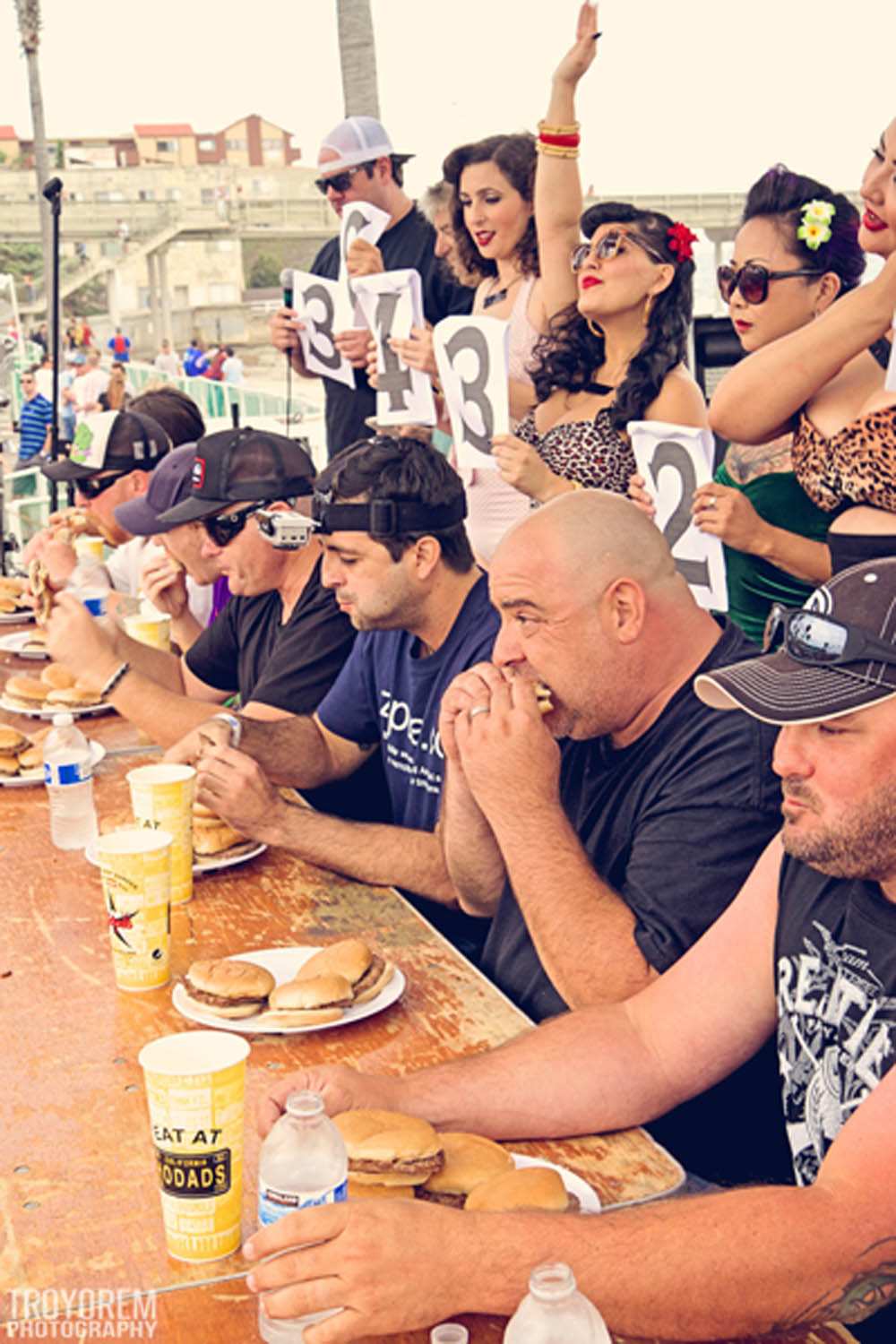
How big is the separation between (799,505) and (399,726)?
1069 millimetres

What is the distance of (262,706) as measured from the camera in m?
3.79

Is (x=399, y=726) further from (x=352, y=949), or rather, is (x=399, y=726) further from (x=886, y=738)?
(x=886, y=738)

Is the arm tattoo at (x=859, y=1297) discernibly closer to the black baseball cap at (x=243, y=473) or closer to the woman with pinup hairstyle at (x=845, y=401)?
the woman with pinup hairstyle at (x=845, y=401)

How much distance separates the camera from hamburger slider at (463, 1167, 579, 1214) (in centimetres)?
157

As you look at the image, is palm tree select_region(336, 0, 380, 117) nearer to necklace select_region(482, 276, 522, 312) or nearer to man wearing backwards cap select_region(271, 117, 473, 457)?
man wearing backwards cap select_region(271, 117, 473, 457)

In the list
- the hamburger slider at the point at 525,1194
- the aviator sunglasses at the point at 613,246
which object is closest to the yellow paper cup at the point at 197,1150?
the hamburger slider at the point at 525,1194

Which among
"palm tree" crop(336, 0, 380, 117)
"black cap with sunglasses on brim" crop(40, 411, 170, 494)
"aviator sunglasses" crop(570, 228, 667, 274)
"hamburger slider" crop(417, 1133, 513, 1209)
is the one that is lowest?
"hamburger slider" crop(417, 1133, 513, 1209)

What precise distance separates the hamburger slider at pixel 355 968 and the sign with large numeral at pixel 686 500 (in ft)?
4.74

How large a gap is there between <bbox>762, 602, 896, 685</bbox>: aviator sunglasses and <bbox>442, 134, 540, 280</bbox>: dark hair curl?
3.10 meters

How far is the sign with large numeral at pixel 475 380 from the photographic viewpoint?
13.1 feet

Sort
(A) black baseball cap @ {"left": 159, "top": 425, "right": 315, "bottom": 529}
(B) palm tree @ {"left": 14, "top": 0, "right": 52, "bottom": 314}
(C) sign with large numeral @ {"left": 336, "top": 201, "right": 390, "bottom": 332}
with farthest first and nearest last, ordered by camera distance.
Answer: (B) palm tree @ {"left": 14, "top": 0, "right": 52, "bottom": 314} → (C) sign with large numeral @ {"left": 336, "top": 201, "right": 390, "bottom": 332} → (A) black baseball cap @ {"left": 159, "top": 425, "right": 315, "bottom": 529}

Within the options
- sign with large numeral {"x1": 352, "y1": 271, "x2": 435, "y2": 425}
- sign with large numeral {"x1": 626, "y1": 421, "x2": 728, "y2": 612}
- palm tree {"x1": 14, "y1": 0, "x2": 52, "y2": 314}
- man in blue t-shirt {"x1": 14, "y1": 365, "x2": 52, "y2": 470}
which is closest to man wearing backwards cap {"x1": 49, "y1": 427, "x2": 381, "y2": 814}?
sign with large numeral {"x1": 352, "y1": 271, "x2": 435, "y2": 425}

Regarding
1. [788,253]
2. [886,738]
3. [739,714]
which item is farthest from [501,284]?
[886,738]

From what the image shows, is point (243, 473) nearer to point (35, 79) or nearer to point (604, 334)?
point (604, 334)
